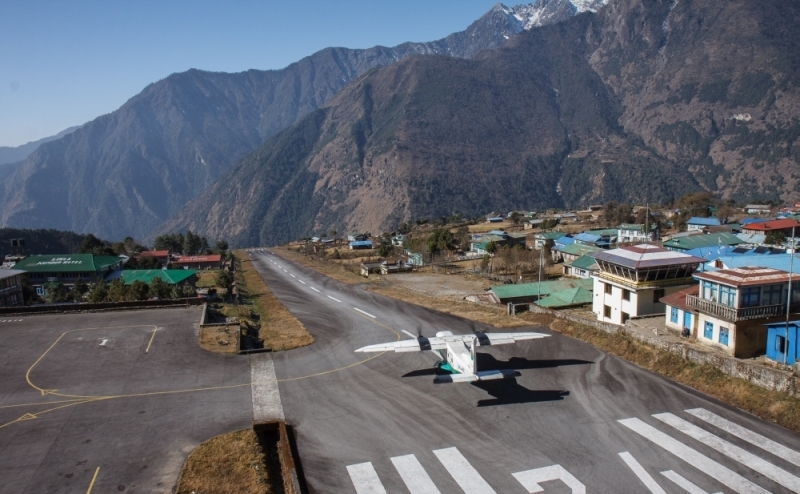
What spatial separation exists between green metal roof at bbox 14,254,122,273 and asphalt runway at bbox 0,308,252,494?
51.4m

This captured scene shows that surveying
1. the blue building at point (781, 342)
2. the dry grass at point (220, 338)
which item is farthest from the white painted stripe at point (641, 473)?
the dry grass at point (220, 338)

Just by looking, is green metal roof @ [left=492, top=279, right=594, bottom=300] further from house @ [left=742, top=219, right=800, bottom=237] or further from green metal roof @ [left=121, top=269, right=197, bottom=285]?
house @ [left=742, top=219, right=800, bottom=237]

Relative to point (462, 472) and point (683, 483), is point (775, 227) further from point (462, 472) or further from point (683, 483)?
point (462, 472)

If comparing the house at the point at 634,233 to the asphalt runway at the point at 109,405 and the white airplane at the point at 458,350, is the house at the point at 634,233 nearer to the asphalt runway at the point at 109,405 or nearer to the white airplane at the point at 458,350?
the white airplane at the point at 458,350

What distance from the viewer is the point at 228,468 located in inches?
846

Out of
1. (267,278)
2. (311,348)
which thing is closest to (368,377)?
(311,348)

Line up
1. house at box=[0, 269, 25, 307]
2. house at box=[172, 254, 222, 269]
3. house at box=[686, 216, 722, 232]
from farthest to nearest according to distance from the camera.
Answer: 1. house at box=[172, 254, 222, 269]
2. house at box=[686, 216, 722, 232]
3. house at box=[0, 269, 25, 307]

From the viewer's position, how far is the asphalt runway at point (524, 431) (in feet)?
67.3

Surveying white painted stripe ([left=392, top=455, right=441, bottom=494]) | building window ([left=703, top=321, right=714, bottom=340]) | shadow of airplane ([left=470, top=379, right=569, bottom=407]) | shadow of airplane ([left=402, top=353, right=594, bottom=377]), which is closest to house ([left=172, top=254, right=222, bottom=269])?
shadow of airplane ([left=402, top=353, right=594, bottom=377])

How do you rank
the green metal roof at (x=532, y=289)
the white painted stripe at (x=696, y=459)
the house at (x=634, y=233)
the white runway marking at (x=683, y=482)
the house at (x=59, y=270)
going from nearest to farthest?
the white runway marking at (x=683, y=482)
the white painted stripe at (x=696, y=459)
the green metal roof at (x=532, y=289)
the house at (x=59, y=270)
the house at (x=634, y=233)

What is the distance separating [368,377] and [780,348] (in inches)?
914

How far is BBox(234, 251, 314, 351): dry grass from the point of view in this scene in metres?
41.1

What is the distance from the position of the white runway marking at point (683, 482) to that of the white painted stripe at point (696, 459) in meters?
1.08

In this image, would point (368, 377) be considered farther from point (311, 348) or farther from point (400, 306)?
point (400, 306)
